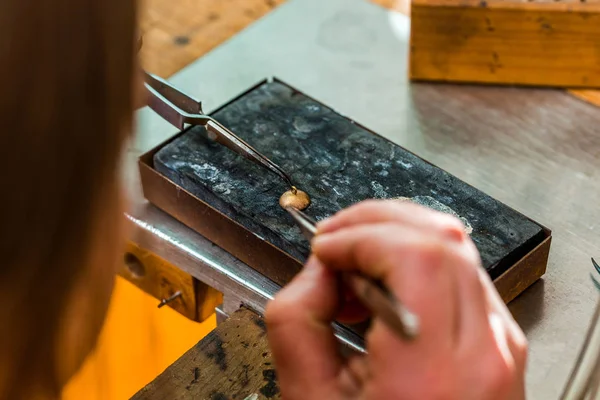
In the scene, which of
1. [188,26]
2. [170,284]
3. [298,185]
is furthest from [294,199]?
[188,26]

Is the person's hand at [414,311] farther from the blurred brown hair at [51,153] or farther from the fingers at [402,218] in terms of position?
the blurred brown hair at [51,153]

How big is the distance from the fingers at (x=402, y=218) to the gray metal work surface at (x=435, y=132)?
10.5 inches

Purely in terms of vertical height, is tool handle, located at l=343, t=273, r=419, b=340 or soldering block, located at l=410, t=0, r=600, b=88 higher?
tool handle, located at l=343, t=273, r=419, b=340

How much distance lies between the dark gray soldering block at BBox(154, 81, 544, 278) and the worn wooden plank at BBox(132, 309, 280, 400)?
0.31 ft

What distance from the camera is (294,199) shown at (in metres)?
0.78

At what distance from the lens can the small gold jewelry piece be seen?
77 cm

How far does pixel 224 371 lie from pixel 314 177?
0.23 m

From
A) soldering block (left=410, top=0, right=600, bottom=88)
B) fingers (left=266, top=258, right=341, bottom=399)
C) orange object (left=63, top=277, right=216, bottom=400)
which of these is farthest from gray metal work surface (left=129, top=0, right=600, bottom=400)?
fingers (left=266, top=258, right=341, bottom=399)

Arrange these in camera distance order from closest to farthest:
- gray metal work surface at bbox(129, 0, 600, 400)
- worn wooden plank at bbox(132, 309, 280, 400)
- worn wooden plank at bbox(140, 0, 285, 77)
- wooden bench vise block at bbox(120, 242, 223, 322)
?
worn wooden plank at bbox(132, 309, 280, 400) → gray metal work surface at bbox(129, 0, 600, 400) → wooden bench vise block at bbox(120, 242, 223, 322) → worn wooden plank at bbox(140, 0, 285, 77)

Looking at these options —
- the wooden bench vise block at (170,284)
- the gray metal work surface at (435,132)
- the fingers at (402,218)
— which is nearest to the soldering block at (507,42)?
the gray metal work surface at (435,132)

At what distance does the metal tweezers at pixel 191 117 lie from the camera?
0.81m

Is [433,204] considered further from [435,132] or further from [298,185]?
[435,132]

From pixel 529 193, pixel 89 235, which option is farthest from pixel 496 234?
pixel 89 235

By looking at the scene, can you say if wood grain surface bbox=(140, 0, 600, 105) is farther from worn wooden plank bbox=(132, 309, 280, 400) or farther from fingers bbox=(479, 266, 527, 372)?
fingers bbox=(479, 266, 527, 372)
